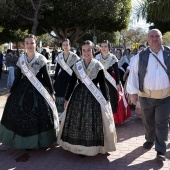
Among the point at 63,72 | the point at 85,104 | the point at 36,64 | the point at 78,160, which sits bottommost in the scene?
the point at 78,160

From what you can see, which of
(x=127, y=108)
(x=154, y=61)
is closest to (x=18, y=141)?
(x=154, y=61)

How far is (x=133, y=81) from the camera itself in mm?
4004

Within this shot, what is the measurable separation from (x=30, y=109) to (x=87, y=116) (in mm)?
836

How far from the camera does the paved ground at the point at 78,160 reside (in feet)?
12.6

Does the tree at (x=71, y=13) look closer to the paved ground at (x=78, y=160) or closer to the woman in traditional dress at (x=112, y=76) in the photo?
the woman in traditional dress at (x=112, y=76)

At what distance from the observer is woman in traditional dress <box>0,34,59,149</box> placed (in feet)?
13.6

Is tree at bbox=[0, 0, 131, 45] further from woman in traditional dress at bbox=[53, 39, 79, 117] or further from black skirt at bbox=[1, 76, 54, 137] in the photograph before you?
black skirt at bbox=[1, 76, 54, 137]

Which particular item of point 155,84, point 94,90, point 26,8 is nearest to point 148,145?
point 155,84

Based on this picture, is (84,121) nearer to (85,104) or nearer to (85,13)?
(85,104)

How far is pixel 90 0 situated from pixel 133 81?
14.9m

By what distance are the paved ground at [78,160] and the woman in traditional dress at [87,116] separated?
0.15 meters

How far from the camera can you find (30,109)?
4203mm

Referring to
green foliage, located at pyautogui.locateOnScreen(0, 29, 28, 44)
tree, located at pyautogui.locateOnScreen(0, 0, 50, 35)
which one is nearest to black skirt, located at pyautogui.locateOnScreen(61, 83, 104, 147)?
tree, located at pyautogui.locateOnScreen(0, 0, 50, 35)

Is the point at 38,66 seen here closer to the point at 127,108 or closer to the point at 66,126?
the point at 66,126
